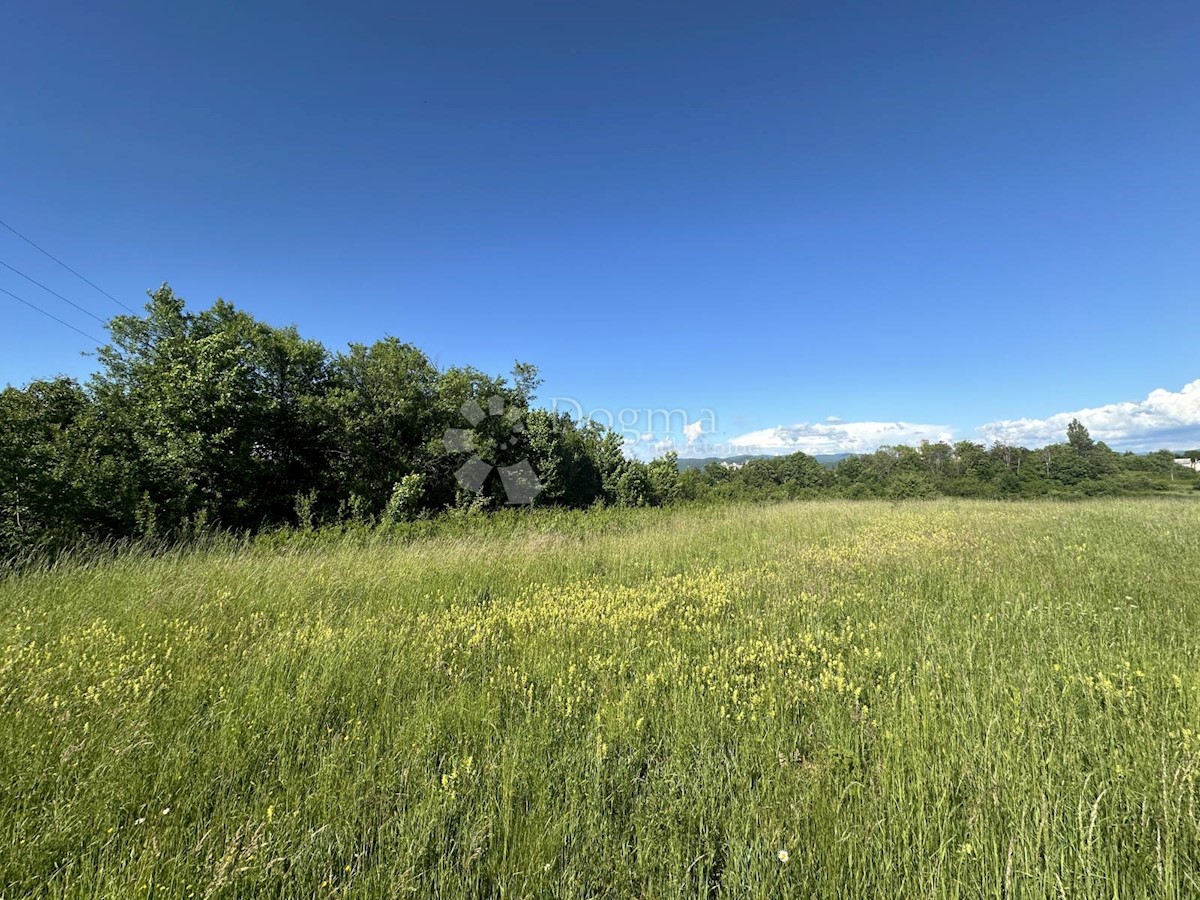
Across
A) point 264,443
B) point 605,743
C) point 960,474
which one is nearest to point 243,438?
point 264,443

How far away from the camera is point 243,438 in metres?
14.4

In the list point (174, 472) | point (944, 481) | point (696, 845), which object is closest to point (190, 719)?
point (696, 845)

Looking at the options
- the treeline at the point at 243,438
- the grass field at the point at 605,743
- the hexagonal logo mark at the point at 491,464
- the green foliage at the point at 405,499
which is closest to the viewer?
the grass field at the point at 605,743

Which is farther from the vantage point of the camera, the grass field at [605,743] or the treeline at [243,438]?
the treeline at [243,438]

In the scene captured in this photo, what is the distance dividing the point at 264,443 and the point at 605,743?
19002mm

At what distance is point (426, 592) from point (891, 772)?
4.51m

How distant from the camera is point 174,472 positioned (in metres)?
12.6

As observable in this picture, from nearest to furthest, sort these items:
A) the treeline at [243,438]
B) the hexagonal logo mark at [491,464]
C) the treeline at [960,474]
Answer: the treeline at [243,438] < the hexagonal logo mark at [491,464] < the treeline at [960,474]

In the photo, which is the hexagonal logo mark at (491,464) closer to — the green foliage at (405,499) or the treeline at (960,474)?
the green foliage at (405,499)

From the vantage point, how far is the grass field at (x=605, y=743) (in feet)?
5.19

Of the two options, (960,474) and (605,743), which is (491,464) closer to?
(605,743)

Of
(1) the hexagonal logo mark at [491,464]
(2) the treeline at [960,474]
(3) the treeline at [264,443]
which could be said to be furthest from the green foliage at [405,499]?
(2) the treeline at [960,474]

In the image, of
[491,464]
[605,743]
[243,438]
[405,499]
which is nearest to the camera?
[605,743]

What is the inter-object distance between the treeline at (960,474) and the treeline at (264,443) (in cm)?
1083
